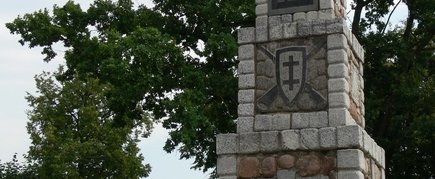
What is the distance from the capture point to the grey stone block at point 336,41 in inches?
345

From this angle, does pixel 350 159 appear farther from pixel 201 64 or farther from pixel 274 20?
pixel 201 64

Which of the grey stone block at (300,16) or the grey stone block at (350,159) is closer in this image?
the grey stone block at (350,159)

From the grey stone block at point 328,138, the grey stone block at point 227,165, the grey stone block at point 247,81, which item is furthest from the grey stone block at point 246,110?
the grey stone block at point 328,138

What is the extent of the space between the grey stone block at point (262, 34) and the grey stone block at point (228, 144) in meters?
Result: 1.24

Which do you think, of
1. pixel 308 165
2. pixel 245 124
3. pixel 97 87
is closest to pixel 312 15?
pixel 245 124

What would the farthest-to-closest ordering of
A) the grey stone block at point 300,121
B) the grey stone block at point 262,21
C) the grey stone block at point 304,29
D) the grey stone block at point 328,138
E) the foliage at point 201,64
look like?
the foliage at point 201,64 → the grey stone block at point 262,21 → the grey stone block at point 304,29 → the grey stone block at point 300,121 → the grey stone block at point 328,138

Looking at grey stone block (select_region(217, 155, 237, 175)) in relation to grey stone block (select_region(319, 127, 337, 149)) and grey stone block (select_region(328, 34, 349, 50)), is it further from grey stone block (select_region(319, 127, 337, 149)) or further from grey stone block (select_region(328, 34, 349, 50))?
grey stone block (select_region(328, 34, 349, 50))

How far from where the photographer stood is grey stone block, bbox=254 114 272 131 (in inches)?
350

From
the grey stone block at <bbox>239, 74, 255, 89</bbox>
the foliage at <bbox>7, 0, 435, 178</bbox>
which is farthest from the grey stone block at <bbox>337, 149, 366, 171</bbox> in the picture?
the foliage at <bbox>7, 0, 435, 178</bbox>

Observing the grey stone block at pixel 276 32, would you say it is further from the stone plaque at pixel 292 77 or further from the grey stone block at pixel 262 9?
the grey stone block at pixel 262 9

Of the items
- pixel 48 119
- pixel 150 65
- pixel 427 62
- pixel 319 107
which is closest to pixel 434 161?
pixel 427 62

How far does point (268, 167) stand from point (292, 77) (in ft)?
3.68

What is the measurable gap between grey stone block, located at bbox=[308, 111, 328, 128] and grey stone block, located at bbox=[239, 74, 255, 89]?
84cm

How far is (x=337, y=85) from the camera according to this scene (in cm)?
866
